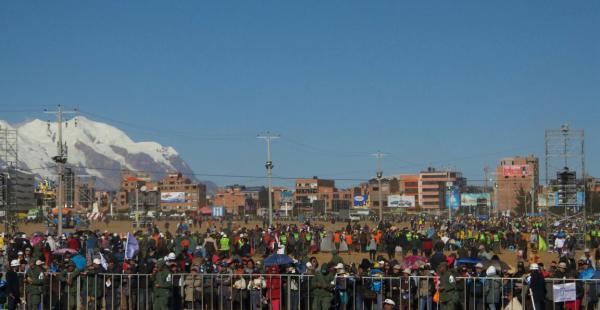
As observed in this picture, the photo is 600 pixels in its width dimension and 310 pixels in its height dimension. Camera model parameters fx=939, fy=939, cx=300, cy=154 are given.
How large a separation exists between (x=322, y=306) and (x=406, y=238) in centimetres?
2170

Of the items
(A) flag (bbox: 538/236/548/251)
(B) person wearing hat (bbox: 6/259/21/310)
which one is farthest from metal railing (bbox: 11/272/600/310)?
(A) flag (bbox: 538/236/548/251)

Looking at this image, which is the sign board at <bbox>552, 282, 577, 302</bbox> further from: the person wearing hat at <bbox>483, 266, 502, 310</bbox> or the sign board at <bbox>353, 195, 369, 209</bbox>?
the sign board at <bbox>353, 195, 369, 209</bbox>

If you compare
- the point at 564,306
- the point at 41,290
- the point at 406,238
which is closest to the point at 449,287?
the point at 564,306

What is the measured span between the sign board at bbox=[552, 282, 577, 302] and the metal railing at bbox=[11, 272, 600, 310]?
0.06 ft

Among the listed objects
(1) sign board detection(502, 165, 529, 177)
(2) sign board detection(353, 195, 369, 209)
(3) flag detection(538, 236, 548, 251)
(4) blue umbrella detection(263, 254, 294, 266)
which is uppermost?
(1) sign board detection(502, 165, 529, 177)

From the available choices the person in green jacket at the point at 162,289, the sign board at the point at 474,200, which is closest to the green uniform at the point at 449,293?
the person in green jacket at the point at 162,289

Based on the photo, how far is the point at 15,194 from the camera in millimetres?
56188

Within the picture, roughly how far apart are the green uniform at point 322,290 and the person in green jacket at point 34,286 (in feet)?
18.6

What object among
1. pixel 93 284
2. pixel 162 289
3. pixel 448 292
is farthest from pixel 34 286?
pixel 448 292

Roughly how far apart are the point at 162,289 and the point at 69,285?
2.24 meters

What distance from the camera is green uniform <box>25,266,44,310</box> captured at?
19.3 m

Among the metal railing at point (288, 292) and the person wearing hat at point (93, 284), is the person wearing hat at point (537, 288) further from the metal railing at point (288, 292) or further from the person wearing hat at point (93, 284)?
the person wearing hat at point (93, 284)

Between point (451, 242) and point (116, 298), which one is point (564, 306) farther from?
point (451, 242)

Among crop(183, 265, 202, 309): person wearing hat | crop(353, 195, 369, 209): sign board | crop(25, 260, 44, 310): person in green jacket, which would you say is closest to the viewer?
crop(25, 260, 44, 310): person in green jacket
